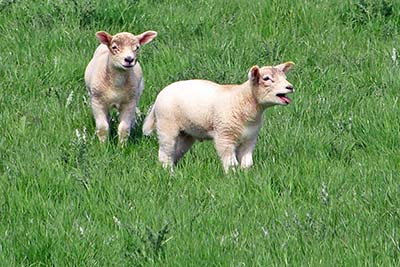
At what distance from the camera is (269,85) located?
8969mm

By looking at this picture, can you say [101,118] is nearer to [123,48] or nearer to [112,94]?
[112,94]

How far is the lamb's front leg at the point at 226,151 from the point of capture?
9031mm

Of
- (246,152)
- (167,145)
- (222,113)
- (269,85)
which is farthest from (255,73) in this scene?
(167,145)

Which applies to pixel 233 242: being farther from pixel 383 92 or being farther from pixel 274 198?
pixel 383 92

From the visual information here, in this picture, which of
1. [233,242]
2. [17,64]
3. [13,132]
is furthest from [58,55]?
[233,242]

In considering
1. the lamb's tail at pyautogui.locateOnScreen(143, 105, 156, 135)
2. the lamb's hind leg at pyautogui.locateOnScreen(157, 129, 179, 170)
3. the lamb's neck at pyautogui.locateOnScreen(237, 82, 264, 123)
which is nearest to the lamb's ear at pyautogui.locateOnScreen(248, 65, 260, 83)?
the lamb's neck at pyautogui.locateOnScreen(237, 82, 264, 123)

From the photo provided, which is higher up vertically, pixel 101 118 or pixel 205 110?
pixel 205 110

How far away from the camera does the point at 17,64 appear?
1163cm

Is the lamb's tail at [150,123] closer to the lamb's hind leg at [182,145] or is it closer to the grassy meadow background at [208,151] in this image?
the grassy meadow background at [208,151]

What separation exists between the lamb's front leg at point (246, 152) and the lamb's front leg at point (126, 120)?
4.06ft

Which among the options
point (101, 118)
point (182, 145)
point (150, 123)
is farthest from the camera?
point (101, 118)

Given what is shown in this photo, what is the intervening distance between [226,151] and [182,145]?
71 cm

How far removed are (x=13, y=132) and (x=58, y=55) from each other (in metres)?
2.16

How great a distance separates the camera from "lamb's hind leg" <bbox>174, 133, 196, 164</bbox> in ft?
31.5
